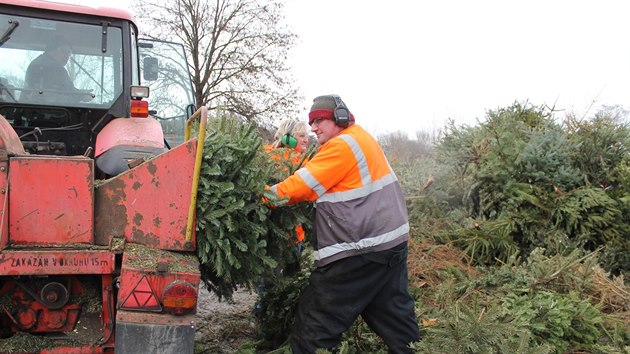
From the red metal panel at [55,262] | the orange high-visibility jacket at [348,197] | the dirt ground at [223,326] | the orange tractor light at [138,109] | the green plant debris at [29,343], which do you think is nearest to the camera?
the red metal panel at [55,262]

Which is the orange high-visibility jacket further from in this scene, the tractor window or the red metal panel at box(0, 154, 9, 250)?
the tractor window

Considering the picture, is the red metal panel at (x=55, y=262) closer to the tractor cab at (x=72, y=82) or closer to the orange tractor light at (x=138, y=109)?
the tractor cab at (x=72, y=82)

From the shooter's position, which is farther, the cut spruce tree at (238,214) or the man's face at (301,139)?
the man's face at (301,139)

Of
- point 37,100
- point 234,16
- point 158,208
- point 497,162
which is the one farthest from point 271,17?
point 158,208

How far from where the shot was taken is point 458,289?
513cm

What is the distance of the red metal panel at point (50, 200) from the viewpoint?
9.90ft

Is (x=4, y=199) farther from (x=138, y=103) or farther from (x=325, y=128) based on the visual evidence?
(x=325, y=128)

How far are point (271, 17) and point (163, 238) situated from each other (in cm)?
2175

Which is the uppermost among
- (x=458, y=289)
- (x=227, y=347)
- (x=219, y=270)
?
(x=219, y=270)

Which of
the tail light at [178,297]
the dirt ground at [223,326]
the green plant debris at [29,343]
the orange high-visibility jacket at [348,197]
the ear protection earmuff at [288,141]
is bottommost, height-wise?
the dirt ground at [223,326]

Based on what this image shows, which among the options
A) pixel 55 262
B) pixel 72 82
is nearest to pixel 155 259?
pixel 55 262

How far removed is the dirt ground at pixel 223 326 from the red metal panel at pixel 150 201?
4.92 ft

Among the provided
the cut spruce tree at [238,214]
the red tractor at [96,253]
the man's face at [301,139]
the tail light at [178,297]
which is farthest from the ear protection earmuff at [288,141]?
the tail light at [178,297]

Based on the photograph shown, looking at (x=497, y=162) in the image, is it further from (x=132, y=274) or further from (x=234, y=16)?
(x=234, y=16)
